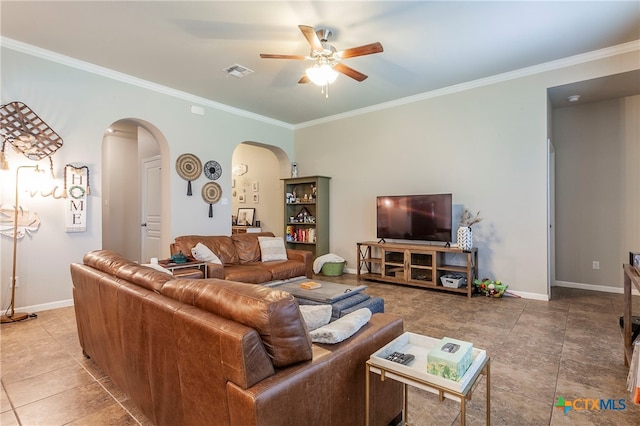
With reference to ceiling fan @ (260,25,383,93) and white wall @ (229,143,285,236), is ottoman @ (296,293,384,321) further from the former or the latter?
white wall @ (229,143,285,236)

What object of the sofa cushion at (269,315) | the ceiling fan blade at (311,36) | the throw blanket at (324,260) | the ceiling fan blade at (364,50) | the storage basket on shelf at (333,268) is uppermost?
the ceiling fan blade at (311,36)

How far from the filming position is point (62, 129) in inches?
149

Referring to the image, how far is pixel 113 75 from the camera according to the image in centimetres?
417

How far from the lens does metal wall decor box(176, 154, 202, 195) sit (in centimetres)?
485

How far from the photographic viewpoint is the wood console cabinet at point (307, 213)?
19.8 ft

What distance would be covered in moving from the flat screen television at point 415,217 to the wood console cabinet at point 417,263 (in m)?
0.17

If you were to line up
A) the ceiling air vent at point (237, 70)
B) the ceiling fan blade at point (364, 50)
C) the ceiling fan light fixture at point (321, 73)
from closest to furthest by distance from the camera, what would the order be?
the ceiling fan blade at point (364, 50)
the ceiling fan light fixture at point (321, 73)
the ceiling air vent at point (237, 70)

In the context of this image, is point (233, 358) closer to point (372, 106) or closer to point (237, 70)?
point (237, 70)

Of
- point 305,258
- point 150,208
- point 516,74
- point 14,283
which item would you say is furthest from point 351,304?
point 150,208

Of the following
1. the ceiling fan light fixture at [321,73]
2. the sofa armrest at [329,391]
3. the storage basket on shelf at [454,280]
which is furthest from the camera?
the storage basket on shelf at [454,280]

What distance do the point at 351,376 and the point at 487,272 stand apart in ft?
12.5

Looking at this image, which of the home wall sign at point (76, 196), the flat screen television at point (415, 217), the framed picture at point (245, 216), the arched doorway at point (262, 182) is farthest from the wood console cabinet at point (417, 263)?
the home wall sign at point (76, 196)

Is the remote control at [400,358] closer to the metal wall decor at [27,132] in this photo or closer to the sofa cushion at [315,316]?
the sofa cushion at [315,316]

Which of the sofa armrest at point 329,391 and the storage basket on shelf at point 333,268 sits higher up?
the sofa armrest at point 329,391
